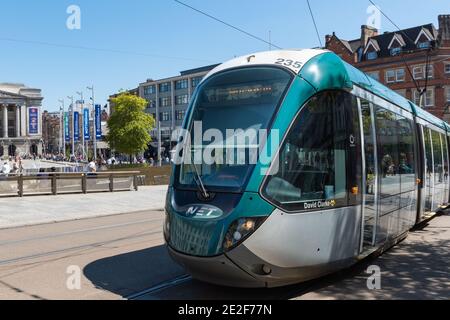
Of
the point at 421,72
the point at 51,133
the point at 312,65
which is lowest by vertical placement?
the point at 312,65

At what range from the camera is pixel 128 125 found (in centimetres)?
4481

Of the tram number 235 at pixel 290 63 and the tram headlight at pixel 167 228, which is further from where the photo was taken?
the tram number 235 at pixel 290 63

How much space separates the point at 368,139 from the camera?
23.5ft

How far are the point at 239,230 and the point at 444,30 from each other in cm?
6312

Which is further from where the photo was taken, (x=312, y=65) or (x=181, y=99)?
(x=181, y=99)

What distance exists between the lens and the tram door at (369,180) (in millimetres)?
6907

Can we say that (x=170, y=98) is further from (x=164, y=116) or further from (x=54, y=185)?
(x=54, y=185)

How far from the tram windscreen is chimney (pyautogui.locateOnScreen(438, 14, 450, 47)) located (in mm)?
60274

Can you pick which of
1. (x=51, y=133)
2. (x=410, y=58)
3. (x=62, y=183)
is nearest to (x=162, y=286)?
(x=62, y=183)

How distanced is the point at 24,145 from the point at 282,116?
441 feet

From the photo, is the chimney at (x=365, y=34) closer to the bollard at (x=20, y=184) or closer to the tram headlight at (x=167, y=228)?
the bollard at (x=20, y=184)

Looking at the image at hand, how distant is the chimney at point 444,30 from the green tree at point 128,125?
3805cm

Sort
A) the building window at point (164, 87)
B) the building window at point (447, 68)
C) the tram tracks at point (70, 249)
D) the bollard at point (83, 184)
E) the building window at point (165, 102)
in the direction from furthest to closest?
1. the building window at point (164, 87)
2. the building window at point (165, 102)
3. the building window at point (447, 68)
4. the bollard at point (83, 184)
5. the tram tracks at point (70, 249)

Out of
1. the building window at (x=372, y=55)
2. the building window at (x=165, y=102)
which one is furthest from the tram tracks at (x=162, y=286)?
the building window at (x=165, y=102)
